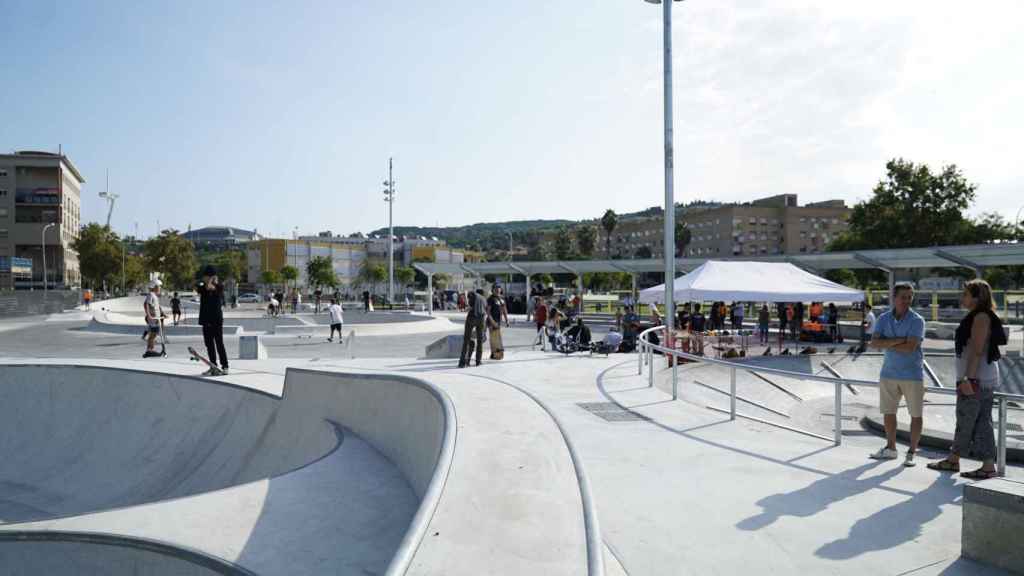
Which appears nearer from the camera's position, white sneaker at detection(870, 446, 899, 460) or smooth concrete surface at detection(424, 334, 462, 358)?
white sneaker at detection(870, 446, 899, 460)

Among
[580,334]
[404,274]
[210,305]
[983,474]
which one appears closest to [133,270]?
[404,274]

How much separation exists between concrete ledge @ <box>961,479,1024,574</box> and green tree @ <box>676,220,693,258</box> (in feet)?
313

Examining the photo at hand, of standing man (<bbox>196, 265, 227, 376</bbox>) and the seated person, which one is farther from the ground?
standing man (<bbox>196, 265, 227, 376</bbox>)

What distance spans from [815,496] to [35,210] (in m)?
91.5

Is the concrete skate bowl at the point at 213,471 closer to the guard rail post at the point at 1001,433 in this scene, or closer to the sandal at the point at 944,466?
the sandal at the point at 944,466

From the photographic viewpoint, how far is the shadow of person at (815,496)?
13.0ft

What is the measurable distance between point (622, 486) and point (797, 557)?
4.62ft

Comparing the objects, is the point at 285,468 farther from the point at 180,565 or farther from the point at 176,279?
the point at 176,279

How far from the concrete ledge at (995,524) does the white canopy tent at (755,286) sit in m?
11.2

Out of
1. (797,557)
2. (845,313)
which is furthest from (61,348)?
(845,313)

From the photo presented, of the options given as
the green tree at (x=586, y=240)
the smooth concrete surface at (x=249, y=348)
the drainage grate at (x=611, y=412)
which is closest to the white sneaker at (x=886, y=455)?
the drainage grate at (x=611, y=412)

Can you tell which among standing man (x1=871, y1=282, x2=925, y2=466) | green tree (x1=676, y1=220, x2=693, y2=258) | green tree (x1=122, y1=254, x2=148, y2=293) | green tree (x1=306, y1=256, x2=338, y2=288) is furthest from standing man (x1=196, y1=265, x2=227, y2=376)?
green tree (x1=676, y1=220, x2=693, y2=258)

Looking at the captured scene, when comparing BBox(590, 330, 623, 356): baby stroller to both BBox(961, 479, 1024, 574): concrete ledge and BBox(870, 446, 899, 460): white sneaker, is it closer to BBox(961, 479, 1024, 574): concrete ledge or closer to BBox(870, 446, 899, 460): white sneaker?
BBox(870, 446, 899, 460): white sneaker

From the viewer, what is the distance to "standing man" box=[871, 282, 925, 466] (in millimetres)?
5273
